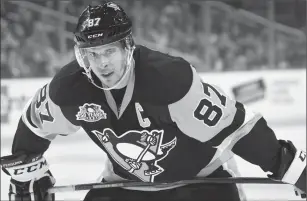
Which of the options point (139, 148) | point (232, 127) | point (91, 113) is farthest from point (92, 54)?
point (232, 127)

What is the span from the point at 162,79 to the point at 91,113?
0.24m

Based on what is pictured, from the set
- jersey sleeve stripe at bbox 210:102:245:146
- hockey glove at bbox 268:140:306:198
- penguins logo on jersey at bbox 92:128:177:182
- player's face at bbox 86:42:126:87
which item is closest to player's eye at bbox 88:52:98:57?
player's face at bbox 86:42:126:87

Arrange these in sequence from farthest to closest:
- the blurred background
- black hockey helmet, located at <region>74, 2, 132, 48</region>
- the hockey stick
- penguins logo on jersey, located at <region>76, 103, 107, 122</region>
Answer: the blurred background
the hockey stick
penguins logo on jersey, located at <region>76, 103, 107, 122</region>
black hockey helmet, located at <region>74, 2, 132, 48</region>

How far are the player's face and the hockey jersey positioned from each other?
5 centimetres

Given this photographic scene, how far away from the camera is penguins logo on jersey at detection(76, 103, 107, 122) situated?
144 cm

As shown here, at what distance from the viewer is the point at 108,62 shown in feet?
4.45

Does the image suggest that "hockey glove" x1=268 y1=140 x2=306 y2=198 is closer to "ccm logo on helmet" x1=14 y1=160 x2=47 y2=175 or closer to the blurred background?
"ccm logo on helmet" x1=14 y1=160 x2=47 y2=175

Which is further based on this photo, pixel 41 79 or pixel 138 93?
A: pixel 41 79

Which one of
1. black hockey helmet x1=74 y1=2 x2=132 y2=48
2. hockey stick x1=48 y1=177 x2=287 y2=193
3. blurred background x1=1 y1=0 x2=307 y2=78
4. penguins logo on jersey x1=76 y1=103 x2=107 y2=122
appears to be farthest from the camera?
blurred background x1=1 y1=0 x2=307 y2=78

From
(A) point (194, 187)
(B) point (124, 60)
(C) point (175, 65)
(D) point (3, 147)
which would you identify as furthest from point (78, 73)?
(D) point (3, 147)

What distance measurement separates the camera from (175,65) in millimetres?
1398

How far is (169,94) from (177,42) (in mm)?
2001

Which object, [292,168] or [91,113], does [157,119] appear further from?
[292,168]

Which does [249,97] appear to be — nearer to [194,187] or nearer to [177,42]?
[177,42]
